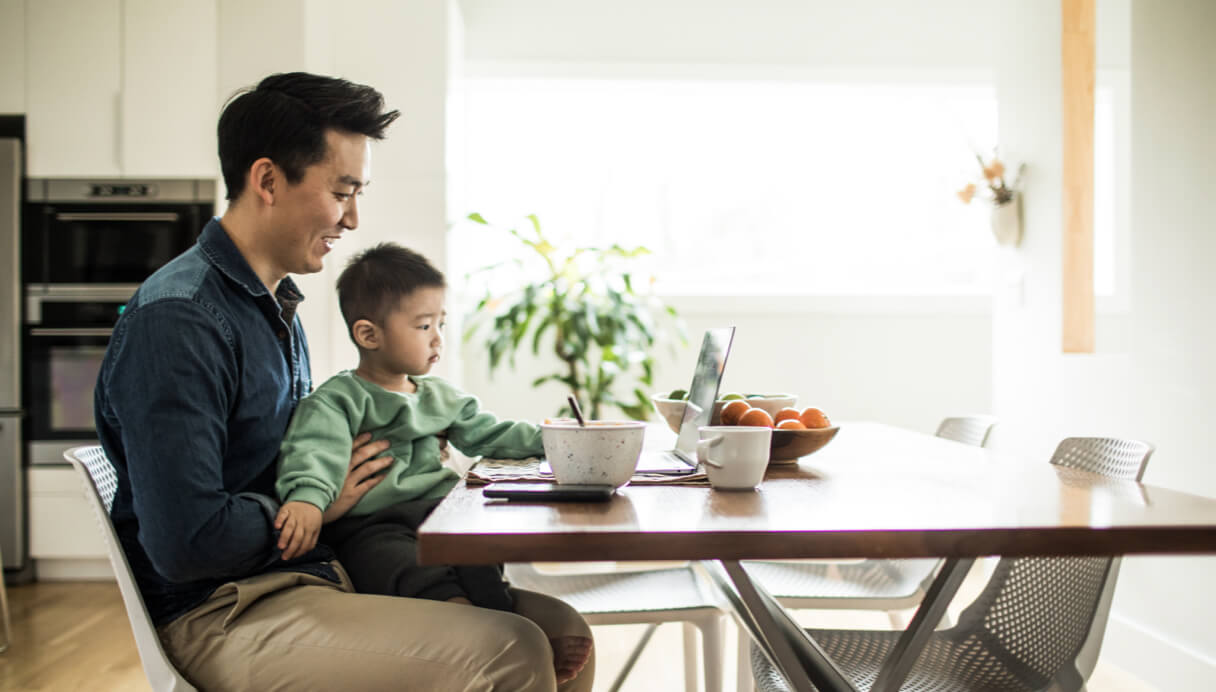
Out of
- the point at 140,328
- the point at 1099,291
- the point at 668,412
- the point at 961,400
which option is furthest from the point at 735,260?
the point at 140,328

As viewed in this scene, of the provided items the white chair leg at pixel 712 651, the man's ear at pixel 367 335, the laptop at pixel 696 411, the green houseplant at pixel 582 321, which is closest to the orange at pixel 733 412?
the laptop at pixel 696 411

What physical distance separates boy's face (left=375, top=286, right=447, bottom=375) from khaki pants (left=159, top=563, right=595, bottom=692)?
0.45 m

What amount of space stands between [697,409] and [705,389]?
0.07 m

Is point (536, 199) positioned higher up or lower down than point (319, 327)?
higher up

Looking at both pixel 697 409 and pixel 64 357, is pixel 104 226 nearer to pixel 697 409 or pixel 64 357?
pixel 64 357

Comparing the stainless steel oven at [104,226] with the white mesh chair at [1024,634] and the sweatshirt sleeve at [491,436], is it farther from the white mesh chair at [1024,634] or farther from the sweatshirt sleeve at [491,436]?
the white mesh chair at [1024,634]

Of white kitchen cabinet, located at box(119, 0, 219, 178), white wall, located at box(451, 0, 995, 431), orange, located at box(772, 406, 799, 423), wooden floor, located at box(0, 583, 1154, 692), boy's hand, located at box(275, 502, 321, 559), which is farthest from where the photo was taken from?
white wall, located at box(451, 0, 995, 431)

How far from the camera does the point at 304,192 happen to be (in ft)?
4.54

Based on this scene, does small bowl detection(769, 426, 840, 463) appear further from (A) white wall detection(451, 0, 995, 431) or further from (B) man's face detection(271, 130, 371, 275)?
(A) white wall detection(451, 0, 995, 431)

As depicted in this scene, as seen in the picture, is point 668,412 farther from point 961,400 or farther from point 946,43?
point 946,43

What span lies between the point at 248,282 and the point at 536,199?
3.46m

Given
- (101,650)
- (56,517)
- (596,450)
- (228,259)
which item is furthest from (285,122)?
(56,517)

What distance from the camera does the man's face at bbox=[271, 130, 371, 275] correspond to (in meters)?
1.39

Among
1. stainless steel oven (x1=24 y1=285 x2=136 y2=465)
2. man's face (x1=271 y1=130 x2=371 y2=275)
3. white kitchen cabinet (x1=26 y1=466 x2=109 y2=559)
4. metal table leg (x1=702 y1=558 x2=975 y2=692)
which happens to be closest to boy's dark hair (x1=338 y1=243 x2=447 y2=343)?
man's face (x1=271 y1=130 x2=371 y2=275)
